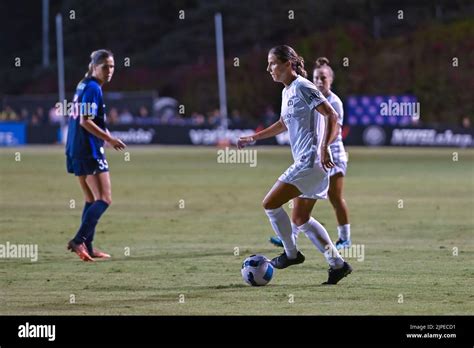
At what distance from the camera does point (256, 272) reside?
1187 centimetres

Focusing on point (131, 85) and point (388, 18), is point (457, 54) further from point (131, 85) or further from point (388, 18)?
point (131, 85)

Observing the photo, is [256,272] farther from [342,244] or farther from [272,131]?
[342,244]

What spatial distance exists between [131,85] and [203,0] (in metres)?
8.39

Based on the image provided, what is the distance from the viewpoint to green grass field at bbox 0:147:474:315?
10.8 m

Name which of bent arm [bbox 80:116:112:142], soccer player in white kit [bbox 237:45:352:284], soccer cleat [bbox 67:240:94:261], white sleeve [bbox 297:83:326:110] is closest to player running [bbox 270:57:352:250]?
soccer cleat [bbox 67:240:94:261]

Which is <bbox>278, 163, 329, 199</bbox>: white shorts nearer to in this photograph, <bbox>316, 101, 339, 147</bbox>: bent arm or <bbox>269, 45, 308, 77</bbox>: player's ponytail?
<bbox>316, 101, 339, 147</bbox>: bent arm

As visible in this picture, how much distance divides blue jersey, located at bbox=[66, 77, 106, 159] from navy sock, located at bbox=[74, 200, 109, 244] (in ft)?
2.03

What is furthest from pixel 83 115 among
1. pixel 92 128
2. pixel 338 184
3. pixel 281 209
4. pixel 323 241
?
pixel 323 241

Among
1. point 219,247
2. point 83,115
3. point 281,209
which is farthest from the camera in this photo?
point 219,247

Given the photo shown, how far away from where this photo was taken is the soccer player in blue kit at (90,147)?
1405 centimetres

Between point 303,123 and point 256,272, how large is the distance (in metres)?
1.64

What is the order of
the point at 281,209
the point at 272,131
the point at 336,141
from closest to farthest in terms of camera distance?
the point at 281,209 → the point at 272,131 → the point at 336,141

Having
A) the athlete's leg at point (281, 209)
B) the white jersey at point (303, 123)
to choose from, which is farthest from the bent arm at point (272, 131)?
the athlete's leg at point (281, 209)
